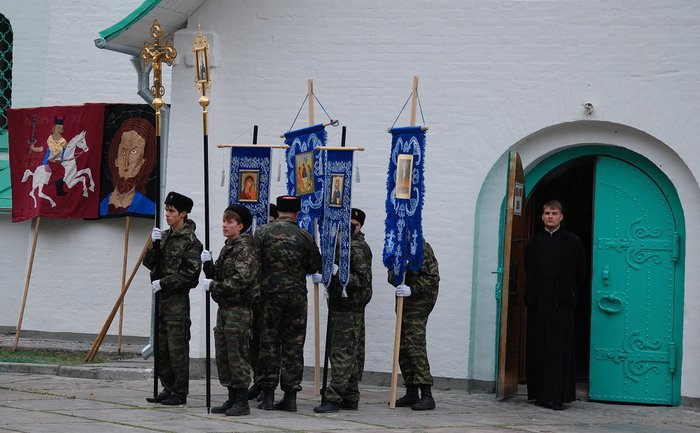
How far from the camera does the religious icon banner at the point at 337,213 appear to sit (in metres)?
10.8

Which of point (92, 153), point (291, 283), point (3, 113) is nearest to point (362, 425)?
point (291, 283)

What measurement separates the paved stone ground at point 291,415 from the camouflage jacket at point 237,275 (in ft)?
3.17

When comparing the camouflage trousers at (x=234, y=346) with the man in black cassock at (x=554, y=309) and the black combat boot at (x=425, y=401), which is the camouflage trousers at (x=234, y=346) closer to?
the black combat boot at (x=425, y=401)

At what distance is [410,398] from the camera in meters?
11.2

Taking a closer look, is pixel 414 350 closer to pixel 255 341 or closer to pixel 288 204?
pixel 255 341

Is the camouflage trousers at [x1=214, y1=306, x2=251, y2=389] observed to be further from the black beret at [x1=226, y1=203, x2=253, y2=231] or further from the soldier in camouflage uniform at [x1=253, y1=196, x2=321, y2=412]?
the black beret at [x1=226, y1=203, x2=253, y2=231]

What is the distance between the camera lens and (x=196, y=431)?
9.08 metres

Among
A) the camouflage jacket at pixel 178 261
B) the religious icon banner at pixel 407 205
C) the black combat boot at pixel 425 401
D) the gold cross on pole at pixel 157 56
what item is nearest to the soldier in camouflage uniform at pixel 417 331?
the black combat boot at pixel 425 401

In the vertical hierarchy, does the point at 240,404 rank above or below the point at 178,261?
below

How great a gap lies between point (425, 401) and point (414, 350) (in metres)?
0.47

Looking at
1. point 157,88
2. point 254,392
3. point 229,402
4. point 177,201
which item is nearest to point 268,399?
point 229,402

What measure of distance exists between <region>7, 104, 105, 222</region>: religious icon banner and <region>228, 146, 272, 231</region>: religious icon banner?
5.00 meters

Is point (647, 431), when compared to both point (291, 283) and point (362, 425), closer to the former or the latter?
point (362, 425)

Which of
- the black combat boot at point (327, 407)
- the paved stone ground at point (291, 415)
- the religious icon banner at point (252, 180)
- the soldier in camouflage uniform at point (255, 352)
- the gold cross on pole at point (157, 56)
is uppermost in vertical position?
the gold cross on pole at point (157, 56)
